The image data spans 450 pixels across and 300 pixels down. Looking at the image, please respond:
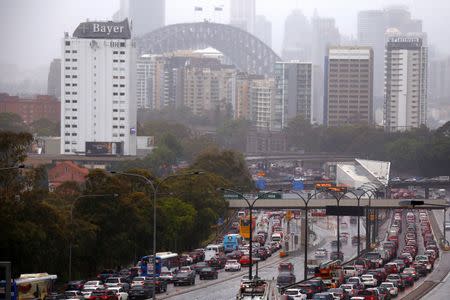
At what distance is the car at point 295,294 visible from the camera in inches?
2182

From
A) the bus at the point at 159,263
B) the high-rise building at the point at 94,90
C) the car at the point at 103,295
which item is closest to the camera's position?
the car at the point at 103,295

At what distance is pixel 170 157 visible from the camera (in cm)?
15350

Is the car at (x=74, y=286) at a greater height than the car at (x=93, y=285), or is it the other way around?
the car at (x=93, y=285)

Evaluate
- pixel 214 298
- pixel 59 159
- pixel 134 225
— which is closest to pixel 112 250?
pixel 134 225

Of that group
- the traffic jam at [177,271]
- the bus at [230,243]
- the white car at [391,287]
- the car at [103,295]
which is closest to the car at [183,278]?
the traffic jam at [177,271]

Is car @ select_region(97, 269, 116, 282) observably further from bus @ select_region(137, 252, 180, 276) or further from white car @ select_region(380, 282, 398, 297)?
white car @ select_region(380, 282, 398, 297)

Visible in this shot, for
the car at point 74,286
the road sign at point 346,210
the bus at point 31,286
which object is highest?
the road sign at point 346,210

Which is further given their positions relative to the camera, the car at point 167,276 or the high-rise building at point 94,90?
the high-rise building at point 94,90

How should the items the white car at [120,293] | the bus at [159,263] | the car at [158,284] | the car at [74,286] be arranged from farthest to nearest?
the bus at [159,263] → the car at [158,284] → the car at [74,286] → the white car at [120,293]

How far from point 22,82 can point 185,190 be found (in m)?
64.5

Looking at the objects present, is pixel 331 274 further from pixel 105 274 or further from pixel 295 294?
pixel 295 294

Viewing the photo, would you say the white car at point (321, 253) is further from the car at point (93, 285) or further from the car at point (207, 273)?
the car at point (93, 285)

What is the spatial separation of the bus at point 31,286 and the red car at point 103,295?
5.50ft

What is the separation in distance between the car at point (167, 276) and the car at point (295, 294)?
8197 millimetres
